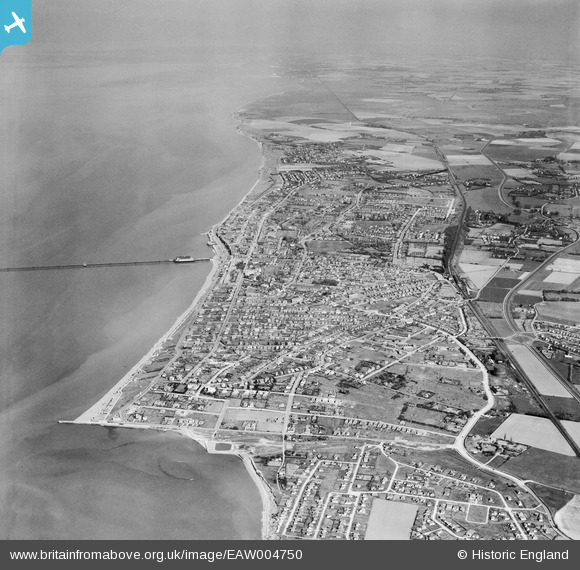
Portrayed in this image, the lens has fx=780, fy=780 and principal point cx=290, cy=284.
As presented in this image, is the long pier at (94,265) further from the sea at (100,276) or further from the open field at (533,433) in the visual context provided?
the open field at (533,433)

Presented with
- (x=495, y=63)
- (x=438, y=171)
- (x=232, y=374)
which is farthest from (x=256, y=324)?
(x=495, y=63)

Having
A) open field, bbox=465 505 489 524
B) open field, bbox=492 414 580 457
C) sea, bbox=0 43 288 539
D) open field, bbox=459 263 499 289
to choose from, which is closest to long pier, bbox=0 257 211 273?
sea, bbox=0 43 288 539

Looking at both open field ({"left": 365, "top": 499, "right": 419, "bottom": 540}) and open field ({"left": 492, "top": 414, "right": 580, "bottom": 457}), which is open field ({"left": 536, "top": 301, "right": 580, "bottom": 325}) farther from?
open field ({"left": 365, "top": 499, "right": 419, "bottom": 540})

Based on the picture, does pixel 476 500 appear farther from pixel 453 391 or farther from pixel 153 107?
pixel 153 107

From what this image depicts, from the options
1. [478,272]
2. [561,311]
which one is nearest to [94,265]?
[478,272]

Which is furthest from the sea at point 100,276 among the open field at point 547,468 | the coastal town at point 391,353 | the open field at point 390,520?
the open field at point 547,468

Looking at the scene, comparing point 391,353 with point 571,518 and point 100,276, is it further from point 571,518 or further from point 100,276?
point 100,276
